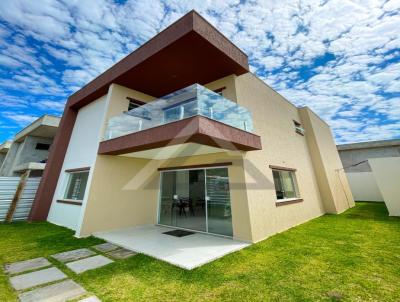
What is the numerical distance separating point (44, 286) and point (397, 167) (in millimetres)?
16059

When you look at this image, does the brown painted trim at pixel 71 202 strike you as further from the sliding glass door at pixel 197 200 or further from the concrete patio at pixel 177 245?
the sliding glass door at pixel 197 200

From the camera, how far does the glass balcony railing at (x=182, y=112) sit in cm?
508

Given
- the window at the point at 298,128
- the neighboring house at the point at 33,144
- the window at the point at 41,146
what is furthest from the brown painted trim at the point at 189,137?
the window at the point at 41,146

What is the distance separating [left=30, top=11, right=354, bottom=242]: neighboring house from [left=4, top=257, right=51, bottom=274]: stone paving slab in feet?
7.44

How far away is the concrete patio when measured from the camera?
4.55 m

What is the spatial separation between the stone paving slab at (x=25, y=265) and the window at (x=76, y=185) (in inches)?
157

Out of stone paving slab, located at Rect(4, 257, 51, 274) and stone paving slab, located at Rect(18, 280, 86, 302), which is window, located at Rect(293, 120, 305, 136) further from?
stone paving slab, located at Rect(4, 257, 51, 274)

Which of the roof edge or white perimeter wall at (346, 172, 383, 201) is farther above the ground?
the roof edge

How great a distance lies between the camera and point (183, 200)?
8.23 metres

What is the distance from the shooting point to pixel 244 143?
6.03m

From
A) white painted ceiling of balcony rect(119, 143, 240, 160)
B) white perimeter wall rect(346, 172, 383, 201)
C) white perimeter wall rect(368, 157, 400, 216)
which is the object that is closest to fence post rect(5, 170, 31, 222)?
white painted ceiling of balcony rect(119, 143, 240, 160)

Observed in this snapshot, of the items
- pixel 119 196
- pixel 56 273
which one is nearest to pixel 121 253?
pixel 56 273

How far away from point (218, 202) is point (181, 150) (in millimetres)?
2464

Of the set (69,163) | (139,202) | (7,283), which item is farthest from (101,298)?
(69,163)
